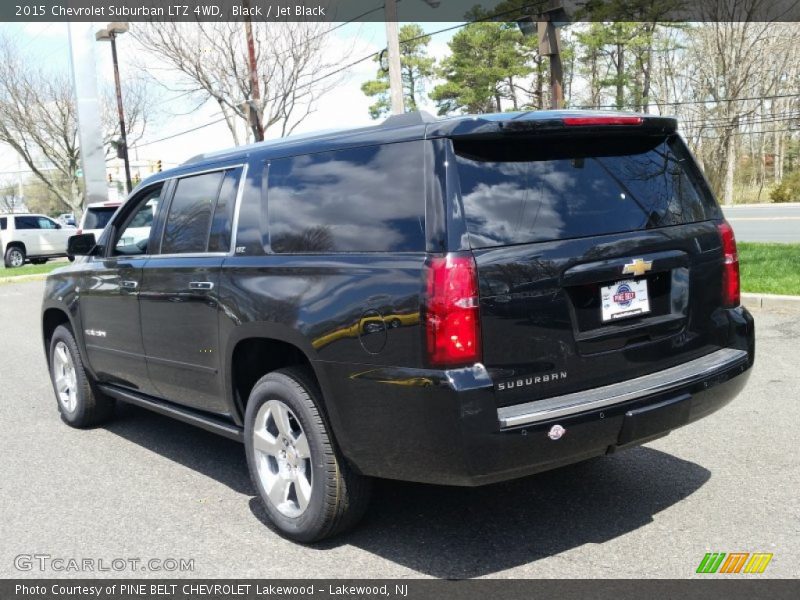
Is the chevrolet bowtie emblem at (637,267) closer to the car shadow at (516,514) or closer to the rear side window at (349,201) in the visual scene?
the rear side window at (349,201)

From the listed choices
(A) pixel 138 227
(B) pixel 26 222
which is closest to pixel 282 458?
(A) pixel 138 227

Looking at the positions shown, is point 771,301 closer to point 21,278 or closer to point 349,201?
point 349,201

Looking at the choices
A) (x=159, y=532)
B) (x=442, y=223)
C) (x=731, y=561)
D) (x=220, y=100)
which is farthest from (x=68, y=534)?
(x=220, y=100)

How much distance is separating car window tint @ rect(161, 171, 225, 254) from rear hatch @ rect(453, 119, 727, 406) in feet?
5.87

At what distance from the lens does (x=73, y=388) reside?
20.3ft

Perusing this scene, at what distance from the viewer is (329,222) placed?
12.3 feet

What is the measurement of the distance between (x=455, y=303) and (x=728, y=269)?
5.45 feet

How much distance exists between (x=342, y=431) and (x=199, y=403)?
142 centimetres

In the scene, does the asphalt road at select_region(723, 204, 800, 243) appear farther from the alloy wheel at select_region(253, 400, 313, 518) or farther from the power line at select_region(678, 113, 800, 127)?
the power line at select_region(678, 113, 800, 127)

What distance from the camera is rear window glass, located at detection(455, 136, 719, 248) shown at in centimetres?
333

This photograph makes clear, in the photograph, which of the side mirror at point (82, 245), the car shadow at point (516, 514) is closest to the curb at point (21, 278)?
the side mirror at point (82, 245)

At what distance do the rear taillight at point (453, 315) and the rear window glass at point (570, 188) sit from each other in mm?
173

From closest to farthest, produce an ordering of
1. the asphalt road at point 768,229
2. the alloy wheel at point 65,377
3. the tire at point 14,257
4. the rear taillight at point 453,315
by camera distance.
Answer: the rear taillight at point 453,315 → the alloy wheel at point 65,377 → the asphalt road at point 768,229 → the tire at point 14,257

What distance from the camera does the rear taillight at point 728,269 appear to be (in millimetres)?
3979
